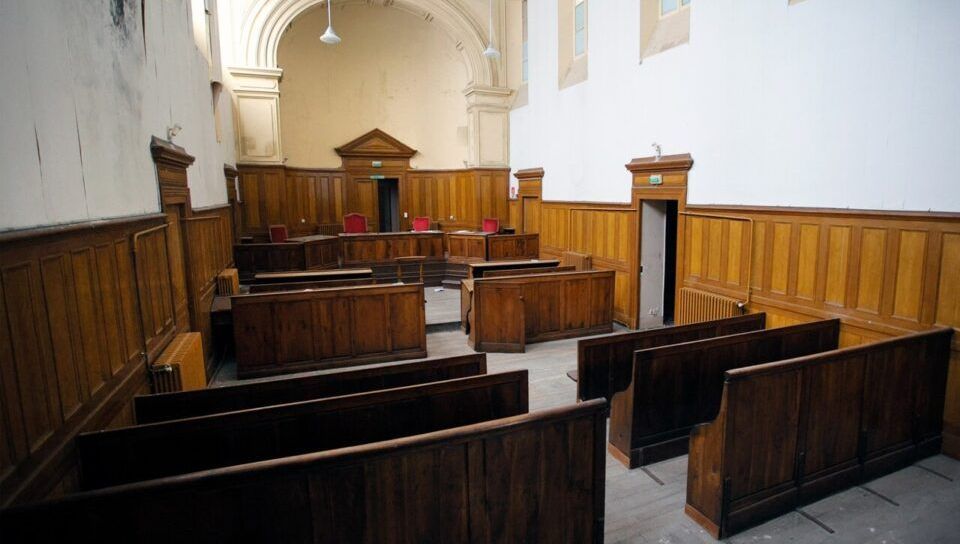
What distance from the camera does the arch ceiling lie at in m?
11.4

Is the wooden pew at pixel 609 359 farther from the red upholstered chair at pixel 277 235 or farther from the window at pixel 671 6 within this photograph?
the red upholstered chair at pixel 277 235

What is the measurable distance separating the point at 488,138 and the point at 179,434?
1200 centimetres

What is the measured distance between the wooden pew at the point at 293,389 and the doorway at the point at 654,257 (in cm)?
511

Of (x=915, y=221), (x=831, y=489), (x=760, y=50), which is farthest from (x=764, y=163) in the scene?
(x=831, y=489)

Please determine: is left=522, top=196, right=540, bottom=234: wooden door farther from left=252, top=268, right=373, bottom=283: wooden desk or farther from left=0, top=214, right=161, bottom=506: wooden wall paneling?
left=0, top=214, right=161, bottom=506: wooden wall paneling

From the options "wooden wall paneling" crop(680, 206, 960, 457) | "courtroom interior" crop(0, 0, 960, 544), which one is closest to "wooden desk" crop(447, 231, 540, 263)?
"courtroom interior" crop(0, 0, 960, 544)

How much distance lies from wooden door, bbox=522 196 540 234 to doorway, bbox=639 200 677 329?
3725 mm

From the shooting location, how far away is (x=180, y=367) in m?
3.99

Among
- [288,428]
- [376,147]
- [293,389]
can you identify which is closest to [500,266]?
[293,389]

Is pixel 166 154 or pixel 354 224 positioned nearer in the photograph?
pixel 166 154

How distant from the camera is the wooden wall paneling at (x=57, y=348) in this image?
2084 mm

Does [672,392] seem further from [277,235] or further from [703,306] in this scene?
[277,235]

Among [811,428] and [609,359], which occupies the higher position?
[609,359]

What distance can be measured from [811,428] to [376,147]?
41.6 feet
